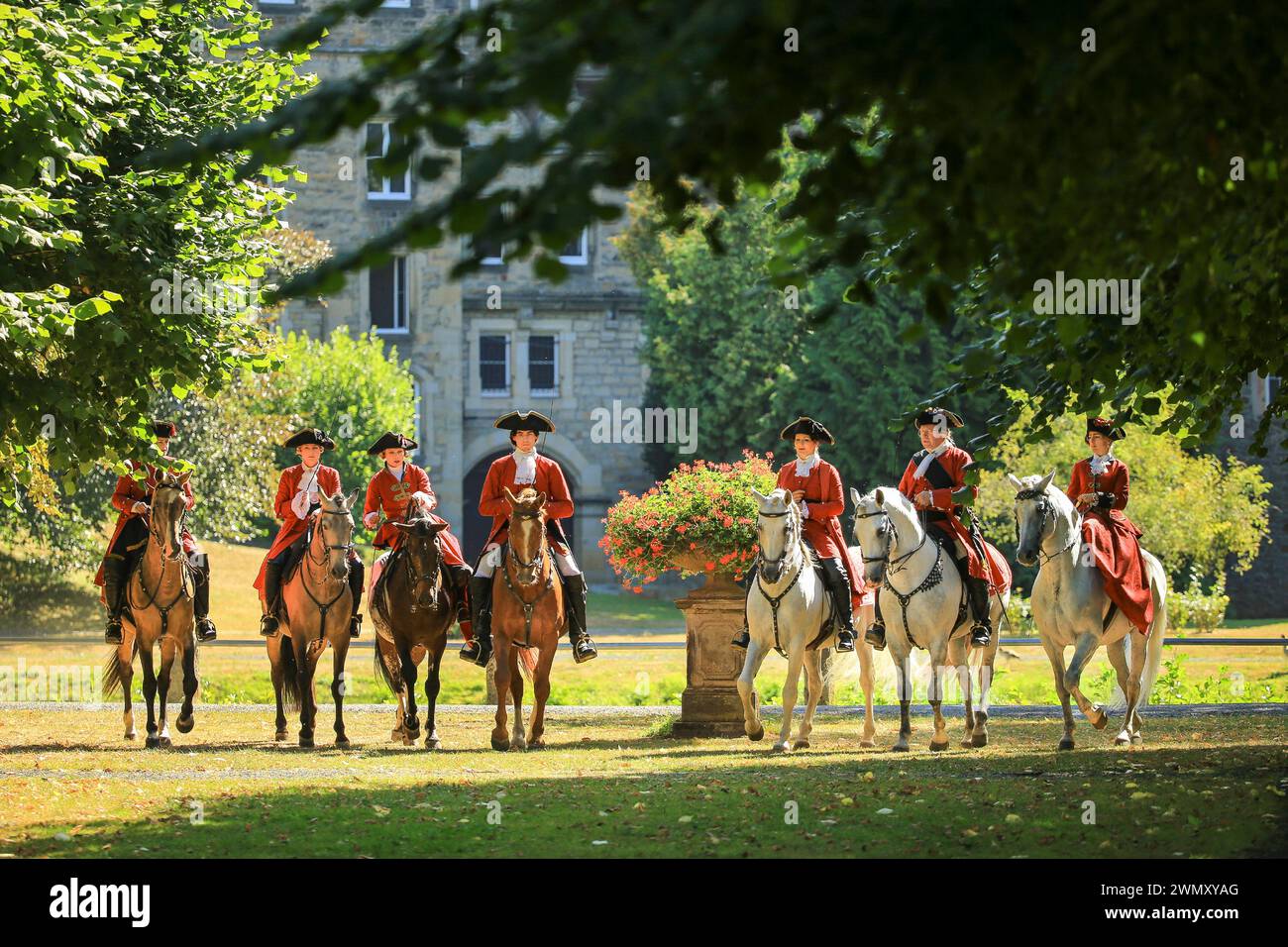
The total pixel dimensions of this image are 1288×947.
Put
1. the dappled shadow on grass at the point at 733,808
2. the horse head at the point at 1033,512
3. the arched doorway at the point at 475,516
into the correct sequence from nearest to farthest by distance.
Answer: the dappled shadow on grass at the point at 733,808 < the horse head at the point at 1033,512 < the arched doorway at the point at 475,516

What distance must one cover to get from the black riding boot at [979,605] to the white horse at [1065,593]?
0.49 m

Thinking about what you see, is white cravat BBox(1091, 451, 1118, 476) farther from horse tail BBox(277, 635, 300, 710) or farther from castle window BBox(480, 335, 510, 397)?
castle window BBox(480, 335, 510, 397)

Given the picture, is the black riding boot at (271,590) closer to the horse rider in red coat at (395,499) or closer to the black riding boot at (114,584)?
the horse rider in red coat at (395,499)

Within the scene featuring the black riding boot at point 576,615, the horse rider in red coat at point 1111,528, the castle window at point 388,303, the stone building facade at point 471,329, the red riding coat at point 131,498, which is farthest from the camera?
the castle window at point 388,303

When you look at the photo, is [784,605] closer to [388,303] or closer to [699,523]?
[699,523]

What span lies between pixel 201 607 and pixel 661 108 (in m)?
14.0

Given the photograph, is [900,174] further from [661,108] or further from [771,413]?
[771,413]

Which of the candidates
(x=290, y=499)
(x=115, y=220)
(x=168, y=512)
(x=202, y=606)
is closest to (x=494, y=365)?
(x=290, y=499)

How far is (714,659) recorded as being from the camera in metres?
18.4

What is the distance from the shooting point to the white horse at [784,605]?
1602 centimetres

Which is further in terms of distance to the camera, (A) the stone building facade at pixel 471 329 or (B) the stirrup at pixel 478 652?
(A) the stone building facade at pixel 471 329

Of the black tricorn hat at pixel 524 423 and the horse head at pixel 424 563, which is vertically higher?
the black tricorn hat at pixel 524 423

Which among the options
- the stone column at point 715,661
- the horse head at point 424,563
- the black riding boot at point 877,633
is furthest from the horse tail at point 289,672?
the black riding boot at point 877,633
